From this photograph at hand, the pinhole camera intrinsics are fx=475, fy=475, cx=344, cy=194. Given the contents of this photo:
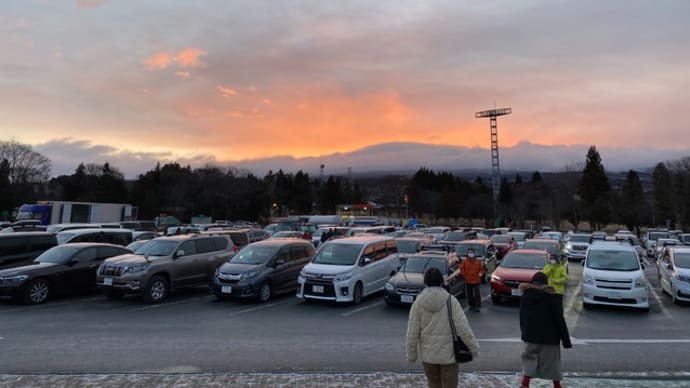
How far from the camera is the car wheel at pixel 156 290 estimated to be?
1364 centimetres

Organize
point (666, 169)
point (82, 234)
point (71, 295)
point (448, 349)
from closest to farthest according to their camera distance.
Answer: point (448, 349)
point (71, 295)
point (82, 234)
point (666, 169)

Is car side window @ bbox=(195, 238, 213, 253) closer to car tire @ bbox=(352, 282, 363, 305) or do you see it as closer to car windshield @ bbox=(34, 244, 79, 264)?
car windshield @ bbox=(34, 244, 79, 264)

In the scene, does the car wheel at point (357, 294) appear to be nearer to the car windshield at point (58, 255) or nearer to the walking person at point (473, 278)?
the walking person at point (473, 278)

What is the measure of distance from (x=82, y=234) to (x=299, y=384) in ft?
55.5

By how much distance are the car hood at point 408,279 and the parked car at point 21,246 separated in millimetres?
11930

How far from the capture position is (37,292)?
44.0 feet

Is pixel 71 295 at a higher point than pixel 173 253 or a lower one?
lower

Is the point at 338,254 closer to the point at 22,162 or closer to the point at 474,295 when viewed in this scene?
the point at 474,295

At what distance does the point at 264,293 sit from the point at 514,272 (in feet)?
24.1

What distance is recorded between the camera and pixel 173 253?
1482cm

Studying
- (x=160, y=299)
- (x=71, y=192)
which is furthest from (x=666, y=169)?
(x=71, y=192)

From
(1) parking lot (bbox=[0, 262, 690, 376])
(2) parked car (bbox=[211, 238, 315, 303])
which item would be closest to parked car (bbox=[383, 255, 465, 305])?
(1) parking lot (bbox=[0, 262, 690, 376])

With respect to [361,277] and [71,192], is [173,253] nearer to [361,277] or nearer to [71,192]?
[361,277]

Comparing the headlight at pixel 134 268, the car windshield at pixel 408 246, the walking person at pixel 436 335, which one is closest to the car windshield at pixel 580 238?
the car windshield at pixel 408 246
